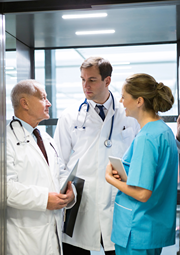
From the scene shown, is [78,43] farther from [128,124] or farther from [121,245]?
[121,245]

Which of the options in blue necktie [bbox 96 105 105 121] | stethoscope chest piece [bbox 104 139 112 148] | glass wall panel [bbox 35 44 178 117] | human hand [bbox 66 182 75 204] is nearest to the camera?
human hand [bbox 66 182 75 204]

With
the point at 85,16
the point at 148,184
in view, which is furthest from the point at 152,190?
the point at 85,16

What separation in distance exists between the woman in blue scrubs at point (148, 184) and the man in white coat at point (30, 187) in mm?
388

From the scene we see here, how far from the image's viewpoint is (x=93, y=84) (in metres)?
2.08

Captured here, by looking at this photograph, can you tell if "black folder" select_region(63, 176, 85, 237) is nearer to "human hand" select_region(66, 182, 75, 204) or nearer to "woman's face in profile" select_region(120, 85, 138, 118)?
"human hand" select_region(66, 182, 75, 204)

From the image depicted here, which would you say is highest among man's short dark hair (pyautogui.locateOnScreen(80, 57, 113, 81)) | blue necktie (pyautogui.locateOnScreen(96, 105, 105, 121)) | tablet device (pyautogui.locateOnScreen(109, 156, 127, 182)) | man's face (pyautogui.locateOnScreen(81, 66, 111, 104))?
man's short dark hair (pyautogui.locateOnScreen(80, 57, 113, 81))

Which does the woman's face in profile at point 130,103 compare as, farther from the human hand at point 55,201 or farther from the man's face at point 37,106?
the human hand at point 55,201

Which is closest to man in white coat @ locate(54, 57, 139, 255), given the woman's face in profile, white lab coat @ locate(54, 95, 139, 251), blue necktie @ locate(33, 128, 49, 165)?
white lab coat @ locate(54, 95, 139, 251)

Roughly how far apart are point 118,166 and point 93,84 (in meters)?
0.74

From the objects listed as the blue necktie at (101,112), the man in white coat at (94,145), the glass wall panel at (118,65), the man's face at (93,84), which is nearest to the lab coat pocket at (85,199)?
the man in white coat at (94,145)

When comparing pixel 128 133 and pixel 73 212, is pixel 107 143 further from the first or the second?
pixel 73 212

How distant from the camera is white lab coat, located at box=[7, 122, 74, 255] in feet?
5.34

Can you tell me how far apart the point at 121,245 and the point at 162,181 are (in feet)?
1.39

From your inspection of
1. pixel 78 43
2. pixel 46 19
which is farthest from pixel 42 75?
pixel 46 19
